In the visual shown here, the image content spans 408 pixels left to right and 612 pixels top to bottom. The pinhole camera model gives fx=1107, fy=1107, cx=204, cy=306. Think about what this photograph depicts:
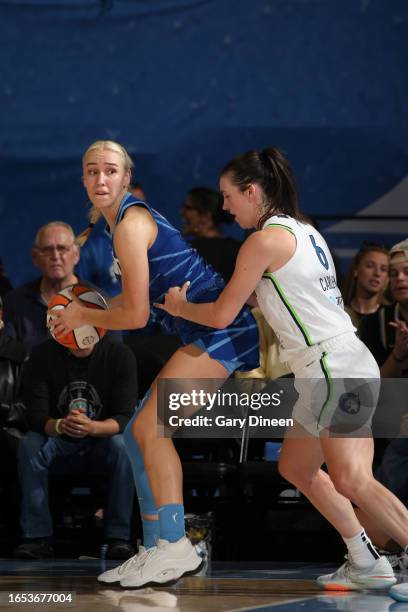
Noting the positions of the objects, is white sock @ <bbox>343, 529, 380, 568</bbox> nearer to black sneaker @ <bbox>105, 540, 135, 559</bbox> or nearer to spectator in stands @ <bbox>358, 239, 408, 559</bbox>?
spectator in stands @ <bbox>358, 239, 408, 559</bbox>

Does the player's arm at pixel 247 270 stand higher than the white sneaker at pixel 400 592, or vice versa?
the player's arm at pixel 247 270

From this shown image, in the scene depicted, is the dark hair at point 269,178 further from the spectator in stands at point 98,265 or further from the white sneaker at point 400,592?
the spectator in stands at point 98,265

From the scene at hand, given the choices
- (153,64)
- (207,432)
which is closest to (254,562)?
(207,432)

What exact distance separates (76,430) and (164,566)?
1821 mm

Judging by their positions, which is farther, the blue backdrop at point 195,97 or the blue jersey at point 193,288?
the blue backdrop at point 195,97

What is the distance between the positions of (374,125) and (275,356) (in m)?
3.04

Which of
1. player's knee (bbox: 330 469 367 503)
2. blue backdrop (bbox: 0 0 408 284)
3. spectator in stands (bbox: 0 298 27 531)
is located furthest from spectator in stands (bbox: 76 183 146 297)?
player's knee (bbox: 330 469 367 503)

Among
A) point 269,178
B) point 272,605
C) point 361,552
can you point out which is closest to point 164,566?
point 272,605

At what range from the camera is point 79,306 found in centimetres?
444

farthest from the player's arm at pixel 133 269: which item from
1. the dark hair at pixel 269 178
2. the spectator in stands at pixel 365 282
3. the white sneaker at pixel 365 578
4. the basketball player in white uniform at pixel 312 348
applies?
the spectator in stands at pixel 365 282

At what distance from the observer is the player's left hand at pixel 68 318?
4.41m

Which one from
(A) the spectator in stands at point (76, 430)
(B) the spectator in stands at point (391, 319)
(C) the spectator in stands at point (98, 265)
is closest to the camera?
(A) the spectator in stands at point (76, 430)

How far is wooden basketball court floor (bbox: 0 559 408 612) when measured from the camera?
3.83 m

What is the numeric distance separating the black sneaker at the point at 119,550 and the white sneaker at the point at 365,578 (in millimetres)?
1615
